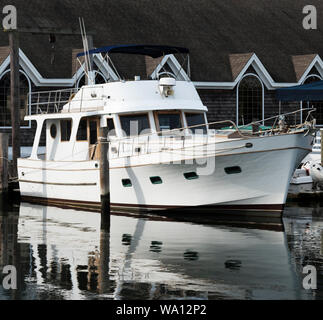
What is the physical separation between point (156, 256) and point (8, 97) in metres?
20.0

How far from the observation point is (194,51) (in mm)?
41281

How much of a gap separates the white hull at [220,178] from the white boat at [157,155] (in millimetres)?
25

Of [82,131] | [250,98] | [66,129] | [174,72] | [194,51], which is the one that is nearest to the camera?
[82,131]

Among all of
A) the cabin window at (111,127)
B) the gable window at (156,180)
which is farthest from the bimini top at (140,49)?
the gable window at (156,180)

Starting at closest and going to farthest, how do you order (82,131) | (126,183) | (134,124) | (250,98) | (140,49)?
(126,183) < (134,124) < (82,131) < (140,49) < (250,98)

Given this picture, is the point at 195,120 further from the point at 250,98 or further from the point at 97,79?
the point at 250,98

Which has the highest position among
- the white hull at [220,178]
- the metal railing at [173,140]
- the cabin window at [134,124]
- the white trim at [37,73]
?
the white trim at [37,73]

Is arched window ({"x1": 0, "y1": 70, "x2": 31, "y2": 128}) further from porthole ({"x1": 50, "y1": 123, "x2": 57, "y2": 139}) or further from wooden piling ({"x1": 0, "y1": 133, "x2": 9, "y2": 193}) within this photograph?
porthole ({"x1": 50, "y1": 123, "x2": 57, "y2": 139})

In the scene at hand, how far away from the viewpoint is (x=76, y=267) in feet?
48.9

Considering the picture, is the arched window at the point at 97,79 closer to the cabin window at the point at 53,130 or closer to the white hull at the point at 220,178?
the cabin window at the point at 53,130

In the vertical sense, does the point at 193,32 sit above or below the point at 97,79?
above

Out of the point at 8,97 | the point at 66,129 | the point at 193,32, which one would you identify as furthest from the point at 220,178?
the point at 193,32

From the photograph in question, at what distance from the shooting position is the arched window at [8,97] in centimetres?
3450
